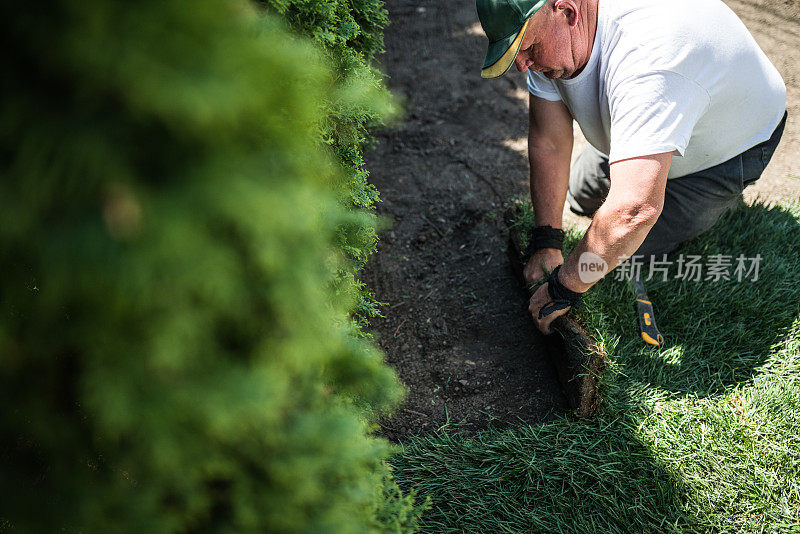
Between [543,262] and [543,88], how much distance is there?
3.60 ft

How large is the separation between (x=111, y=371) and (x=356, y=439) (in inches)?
25.7

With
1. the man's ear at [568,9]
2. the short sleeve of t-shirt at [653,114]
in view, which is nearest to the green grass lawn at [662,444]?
the short sleeve of t-shirt at [653,114]

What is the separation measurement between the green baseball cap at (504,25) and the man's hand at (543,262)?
109cm

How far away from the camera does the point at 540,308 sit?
2.68 metres

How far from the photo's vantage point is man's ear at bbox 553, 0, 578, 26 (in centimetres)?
228

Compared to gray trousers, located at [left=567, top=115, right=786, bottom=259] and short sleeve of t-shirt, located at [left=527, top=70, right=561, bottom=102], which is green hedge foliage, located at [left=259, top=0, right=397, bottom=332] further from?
gray trousers, located at [left=567, top=115, right=786, bottom=259]

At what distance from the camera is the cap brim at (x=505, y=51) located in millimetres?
2248

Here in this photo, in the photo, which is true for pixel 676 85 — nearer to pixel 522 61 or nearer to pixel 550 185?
pixel 522 61

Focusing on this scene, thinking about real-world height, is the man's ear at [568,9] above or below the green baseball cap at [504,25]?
above

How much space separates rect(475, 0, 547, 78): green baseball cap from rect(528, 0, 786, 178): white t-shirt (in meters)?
0.48

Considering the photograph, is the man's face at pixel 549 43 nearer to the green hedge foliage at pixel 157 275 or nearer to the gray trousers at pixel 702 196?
the gray trousers at pixel 702 196

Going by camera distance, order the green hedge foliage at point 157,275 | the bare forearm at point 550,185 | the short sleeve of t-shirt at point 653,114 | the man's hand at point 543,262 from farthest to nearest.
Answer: the bare forearm at point 550,185
the man's hand at point 543,262
the short sleeve of t-shirt at point 653,114
the green hedge foliage at point 157,275

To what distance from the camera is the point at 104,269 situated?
708 mm

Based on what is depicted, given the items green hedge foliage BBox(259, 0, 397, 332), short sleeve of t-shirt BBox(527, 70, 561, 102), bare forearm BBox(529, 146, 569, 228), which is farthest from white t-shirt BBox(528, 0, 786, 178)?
green hedge foliage BBox(259, 0, 397, 332)
